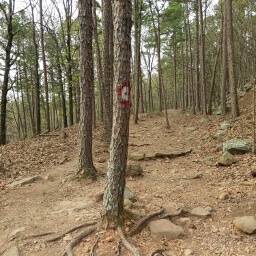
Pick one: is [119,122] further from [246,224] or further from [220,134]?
[220,134]

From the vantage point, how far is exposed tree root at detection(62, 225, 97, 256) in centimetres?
289

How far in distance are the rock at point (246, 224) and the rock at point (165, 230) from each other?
92 centimetres

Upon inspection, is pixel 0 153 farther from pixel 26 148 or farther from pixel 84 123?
pixel 84 123

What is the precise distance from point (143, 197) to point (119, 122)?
8.11 ft

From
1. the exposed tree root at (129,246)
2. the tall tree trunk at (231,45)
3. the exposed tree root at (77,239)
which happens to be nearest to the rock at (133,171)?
the exposed tree root at (77,239)

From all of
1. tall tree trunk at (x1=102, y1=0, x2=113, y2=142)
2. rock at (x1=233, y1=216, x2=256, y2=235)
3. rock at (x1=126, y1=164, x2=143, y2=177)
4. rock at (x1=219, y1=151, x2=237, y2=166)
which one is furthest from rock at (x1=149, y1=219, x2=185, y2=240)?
tall tree trunk at (x1=102, y1=0, x2=113, y2=142)

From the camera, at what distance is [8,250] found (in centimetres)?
312

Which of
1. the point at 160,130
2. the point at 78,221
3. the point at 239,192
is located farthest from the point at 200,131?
the point at 78,221

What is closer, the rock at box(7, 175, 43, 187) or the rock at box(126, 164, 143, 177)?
the rock at box(7, 175, 43, 187)

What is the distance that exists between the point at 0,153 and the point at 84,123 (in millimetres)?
5694

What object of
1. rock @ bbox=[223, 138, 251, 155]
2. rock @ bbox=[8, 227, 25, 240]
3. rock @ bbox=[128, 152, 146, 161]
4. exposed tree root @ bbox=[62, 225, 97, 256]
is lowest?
rock @ bbox=[8, 227, 25, 240]

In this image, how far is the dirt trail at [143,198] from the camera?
3070mm

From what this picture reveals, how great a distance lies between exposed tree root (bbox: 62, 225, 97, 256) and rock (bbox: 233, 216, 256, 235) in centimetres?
240

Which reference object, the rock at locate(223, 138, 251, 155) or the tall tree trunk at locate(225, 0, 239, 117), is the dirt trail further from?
the tall tree trunk at locate(225, 0, 239, 117)
